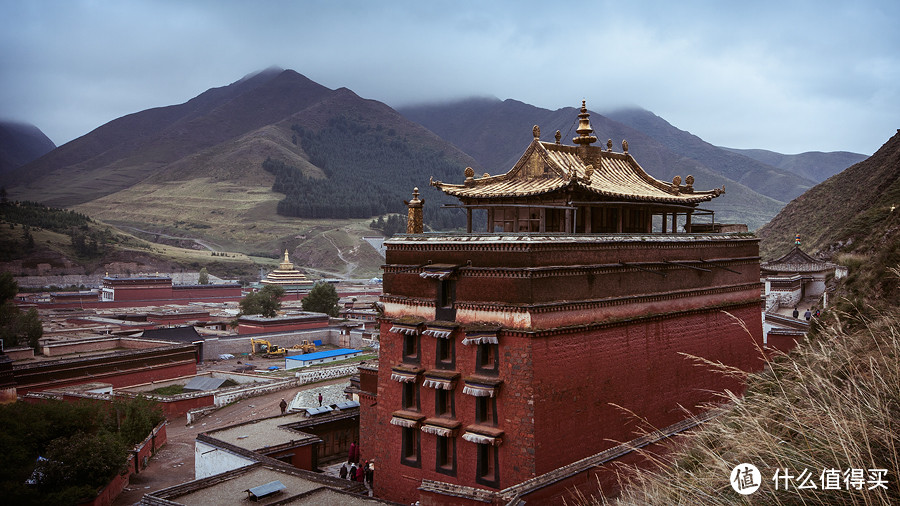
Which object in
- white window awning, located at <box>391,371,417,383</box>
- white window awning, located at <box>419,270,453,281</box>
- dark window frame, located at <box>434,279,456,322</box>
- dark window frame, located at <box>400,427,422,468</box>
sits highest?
white window awning, located at <box>419,270,453,281</box>

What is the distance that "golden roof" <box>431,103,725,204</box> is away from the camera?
19734 mm

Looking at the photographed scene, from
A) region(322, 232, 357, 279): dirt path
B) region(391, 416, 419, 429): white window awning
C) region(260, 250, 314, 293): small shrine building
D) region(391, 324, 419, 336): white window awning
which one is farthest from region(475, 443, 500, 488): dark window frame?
region(322, 232, 357, 279): dirt path

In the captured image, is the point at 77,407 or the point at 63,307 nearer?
the point at 77,407

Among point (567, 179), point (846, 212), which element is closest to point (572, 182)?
point (567, 179)

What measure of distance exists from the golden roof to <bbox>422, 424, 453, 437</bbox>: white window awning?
7228 mm

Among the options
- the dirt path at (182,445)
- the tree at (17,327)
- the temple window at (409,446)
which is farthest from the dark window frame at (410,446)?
the tree at (17,327)

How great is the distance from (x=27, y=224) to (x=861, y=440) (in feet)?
450

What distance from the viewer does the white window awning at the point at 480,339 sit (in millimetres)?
16266

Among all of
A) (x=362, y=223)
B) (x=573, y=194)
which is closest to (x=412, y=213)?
(x=573, y=194)

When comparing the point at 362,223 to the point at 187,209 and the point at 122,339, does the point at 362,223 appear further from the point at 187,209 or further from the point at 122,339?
the point at 122,339

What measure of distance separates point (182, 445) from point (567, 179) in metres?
25.5

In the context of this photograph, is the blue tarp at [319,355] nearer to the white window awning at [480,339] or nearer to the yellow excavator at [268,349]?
the yellow excavator at [268,349]

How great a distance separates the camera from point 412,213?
2092 cm

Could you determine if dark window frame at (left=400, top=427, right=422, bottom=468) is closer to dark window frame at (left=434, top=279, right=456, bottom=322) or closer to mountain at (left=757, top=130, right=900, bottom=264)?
dark window frame at (left=434, top=279, right=456, bottom=322)
